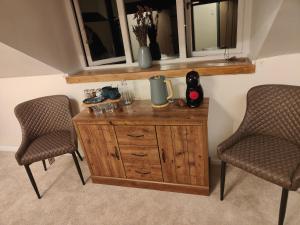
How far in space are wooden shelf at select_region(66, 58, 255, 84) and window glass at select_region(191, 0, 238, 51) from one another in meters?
0.20

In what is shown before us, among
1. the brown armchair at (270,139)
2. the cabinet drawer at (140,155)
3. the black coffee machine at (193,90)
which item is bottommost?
the cabinet drawer at (140,155)

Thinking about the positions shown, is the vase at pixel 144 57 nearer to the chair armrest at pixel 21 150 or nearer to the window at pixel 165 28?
the window at pixel 165 28

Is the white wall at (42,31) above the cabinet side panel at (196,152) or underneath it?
above

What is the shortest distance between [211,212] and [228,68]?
1122mm

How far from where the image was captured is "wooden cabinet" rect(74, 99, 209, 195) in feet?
5.06

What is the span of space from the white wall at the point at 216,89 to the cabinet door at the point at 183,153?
1.58 ft

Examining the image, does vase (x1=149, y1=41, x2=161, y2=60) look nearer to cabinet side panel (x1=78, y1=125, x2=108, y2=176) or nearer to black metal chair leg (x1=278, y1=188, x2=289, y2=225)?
cabinet side panel (x1=78, y1=125, x2=108, y2=176)

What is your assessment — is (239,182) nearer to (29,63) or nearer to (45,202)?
(45,202)

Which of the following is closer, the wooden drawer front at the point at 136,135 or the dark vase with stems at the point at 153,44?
the wooden drawer front at the point at 136,135

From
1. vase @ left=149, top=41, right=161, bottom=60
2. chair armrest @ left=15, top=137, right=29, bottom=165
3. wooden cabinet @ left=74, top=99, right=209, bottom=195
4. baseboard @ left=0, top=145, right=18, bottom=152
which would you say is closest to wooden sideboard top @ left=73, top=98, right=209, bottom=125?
wooden cabinet @ left=74, top=99, right=209, bottom=195

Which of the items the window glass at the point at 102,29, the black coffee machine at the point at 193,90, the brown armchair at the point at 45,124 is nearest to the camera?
the black coffee machine at the point at 193,90

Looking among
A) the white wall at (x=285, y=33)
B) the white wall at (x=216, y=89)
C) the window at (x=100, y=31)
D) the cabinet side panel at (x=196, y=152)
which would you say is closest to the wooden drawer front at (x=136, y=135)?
the cabinet side panel at (x=196, y=152)

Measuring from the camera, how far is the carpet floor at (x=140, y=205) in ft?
5.08

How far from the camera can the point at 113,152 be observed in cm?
180
